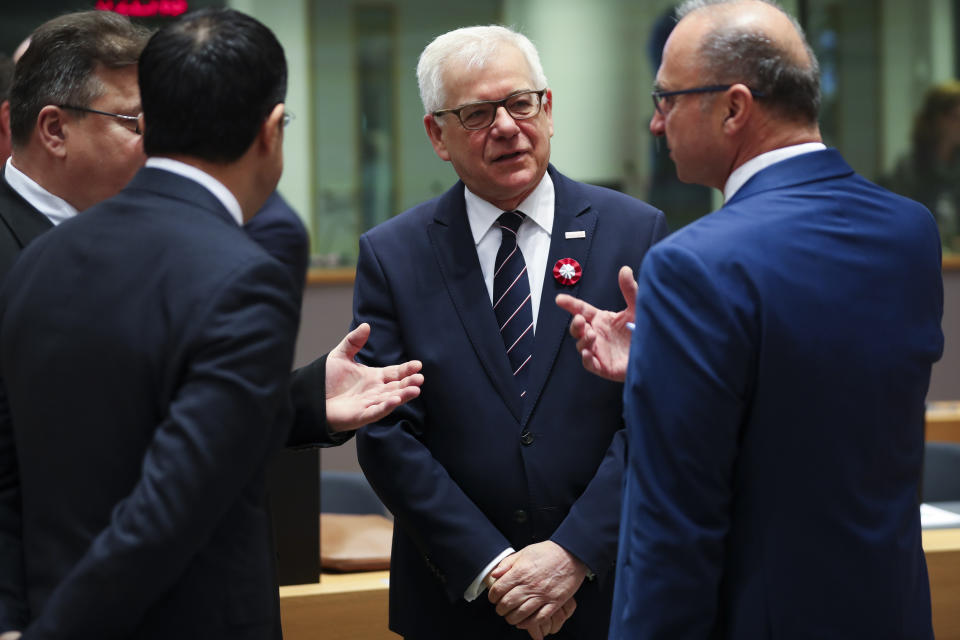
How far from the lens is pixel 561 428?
2123 millimetres

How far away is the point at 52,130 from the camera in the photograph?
2.06m

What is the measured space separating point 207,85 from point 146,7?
4528 millimetres

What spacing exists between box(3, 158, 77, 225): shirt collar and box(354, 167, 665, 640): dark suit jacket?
647 mm

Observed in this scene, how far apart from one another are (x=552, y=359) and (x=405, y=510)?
43cm

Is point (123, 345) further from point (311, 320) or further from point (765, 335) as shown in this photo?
point (311, 320)

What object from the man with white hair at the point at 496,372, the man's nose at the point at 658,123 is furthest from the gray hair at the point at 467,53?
the man's nose at the point at 658,123

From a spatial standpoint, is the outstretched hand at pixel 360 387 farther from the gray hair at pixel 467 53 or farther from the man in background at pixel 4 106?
the man in background at pixel 4 106

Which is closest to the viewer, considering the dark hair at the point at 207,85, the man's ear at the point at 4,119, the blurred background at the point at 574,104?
the dark hair at the point at 207,85

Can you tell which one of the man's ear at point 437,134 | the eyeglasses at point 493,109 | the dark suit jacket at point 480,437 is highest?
the eyeglasses at point 493,109


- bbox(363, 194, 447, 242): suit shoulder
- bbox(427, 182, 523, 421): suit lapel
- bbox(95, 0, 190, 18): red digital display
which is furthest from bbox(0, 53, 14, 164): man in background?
bbox(95, 0, 190, 18): red digital display

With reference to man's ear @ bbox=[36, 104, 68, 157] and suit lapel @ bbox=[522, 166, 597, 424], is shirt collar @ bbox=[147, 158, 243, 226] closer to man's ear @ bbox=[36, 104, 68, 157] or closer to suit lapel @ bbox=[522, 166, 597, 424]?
man's ear @ bbox=[36, 104, 68, 157]

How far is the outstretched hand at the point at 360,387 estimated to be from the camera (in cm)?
180

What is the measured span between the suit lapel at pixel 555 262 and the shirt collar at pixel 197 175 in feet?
2.88

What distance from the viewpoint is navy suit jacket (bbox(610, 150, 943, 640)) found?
1.51 meters
